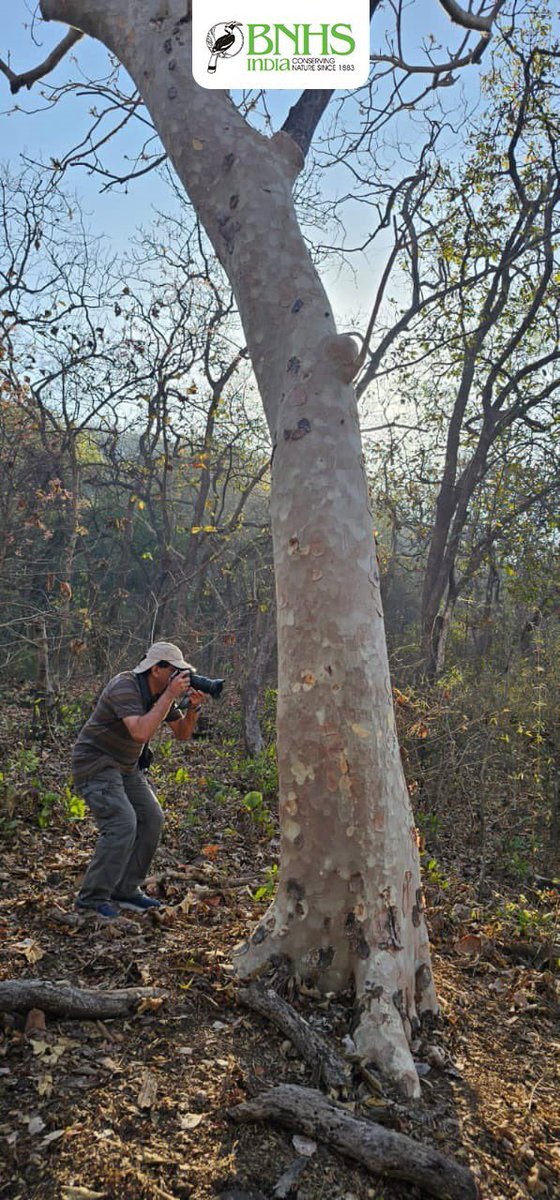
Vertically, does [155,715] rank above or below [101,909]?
above

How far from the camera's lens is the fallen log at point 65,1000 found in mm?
2859

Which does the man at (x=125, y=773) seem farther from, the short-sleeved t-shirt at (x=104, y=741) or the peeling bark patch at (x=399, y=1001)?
the peeling bark patch at (x=399, y=1001)

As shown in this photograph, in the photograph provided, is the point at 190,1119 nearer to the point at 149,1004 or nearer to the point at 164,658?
the point at 149,1004

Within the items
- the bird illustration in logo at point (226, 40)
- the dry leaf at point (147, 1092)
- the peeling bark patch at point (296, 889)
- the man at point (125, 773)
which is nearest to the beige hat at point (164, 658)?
the man at point (125, 773)

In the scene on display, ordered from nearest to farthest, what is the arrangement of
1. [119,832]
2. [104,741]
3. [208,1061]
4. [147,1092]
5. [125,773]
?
[147,1092]
[208,1061]
[119,832]
[104,741]
[125,773]

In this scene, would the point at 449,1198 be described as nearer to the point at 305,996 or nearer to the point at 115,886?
the point at 305,996

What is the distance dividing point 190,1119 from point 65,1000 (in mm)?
667

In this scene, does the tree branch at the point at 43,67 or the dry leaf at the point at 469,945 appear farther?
the tree branch at the point at 43,67

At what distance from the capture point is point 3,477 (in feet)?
31.7

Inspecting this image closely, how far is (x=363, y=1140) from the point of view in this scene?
2.44 m

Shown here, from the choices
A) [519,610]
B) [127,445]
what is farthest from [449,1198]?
[127,445]

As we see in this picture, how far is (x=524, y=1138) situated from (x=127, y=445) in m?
14.9

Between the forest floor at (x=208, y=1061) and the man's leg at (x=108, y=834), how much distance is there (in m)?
0.17

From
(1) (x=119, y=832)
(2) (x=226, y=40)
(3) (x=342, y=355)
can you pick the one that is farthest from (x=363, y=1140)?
(2) (x=226, y=40)
